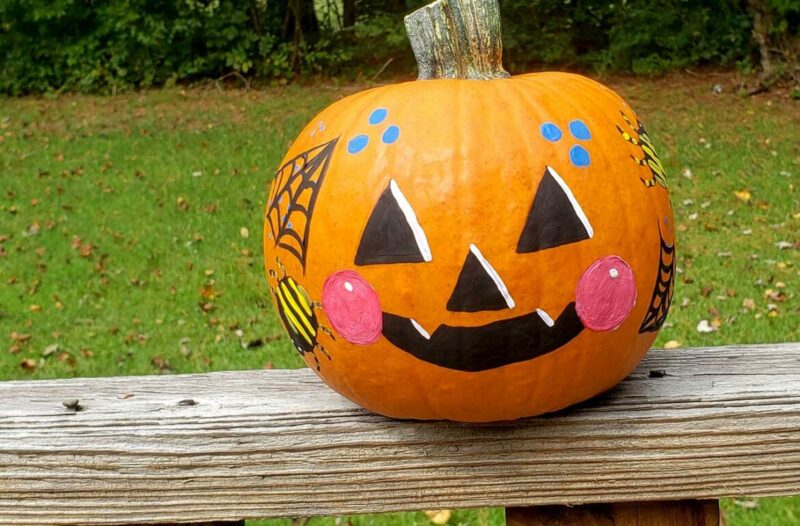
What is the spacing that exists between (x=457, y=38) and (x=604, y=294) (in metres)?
0.59

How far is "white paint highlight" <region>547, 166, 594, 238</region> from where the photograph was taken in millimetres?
1494

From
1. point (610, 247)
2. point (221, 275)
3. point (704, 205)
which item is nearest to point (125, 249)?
point (221, 275)

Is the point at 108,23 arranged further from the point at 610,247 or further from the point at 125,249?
the point at 610,247

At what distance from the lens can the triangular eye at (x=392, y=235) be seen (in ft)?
4.85

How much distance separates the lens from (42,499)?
161 cm

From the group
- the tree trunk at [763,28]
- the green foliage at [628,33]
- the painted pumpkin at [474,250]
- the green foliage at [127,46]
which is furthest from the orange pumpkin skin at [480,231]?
the green foliage at [127,46]

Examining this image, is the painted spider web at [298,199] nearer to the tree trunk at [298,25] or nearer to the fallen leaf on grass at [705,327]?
the fallen leaf on grass at [705,327]

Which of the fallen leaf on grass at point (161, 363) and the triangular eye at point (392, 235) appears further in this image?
the fallen leaf on grass at point (161, 363)


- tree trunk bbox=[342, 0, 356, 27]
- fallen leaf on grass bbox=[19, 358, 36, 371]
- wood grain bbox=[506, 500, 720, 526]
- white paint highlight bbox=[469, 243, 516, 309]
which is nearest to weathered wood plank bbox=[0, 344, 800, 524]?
wood grain bbox=[506, 500, 720, 526]

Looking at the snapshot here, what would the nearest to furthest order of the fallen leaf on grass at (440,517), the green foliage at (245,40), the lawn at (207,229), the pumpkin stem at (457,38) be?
the pumpkin stem at (457,38) < the fallen leaf on grass at (440,517) < the lawn at (207,229) < the green foliage at (245,40)

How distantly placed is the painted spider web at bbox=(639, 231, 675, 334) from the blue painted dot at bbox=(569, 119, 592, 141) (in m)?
0.24

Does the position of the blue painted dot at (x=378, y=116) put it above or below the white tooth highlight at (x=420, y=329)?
above

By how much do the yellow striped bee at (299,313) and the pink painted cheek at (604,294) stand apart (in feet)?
1.49

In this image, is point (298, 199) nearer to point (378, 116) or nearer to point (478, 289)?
point (378, 116)
